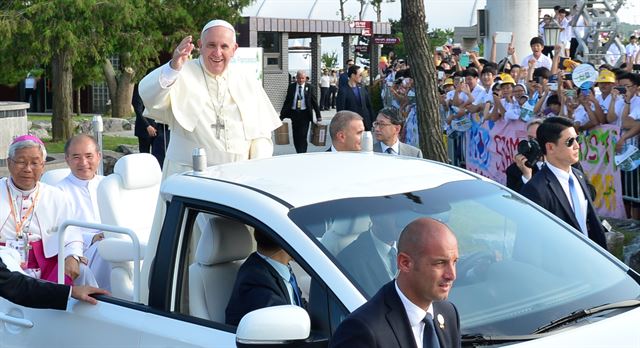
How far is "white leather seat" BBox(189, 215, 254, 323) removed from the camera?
455cm

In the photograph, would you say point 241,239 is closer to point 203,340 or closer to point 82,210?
point 203,340

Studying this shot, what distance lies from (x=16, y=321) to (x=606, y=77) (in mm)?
9168

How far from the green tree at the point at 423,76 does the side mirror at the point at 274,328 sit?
7.97m

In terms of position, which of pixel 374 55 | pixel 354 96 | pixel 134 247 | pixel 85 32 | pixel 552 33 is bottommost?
pixel 134 247

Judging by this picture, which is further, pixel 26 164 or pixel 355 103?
pixel 355 103

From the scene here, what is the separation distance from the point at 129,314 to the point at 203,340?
1.78ft

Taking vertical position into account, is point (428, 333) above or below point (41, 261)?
above

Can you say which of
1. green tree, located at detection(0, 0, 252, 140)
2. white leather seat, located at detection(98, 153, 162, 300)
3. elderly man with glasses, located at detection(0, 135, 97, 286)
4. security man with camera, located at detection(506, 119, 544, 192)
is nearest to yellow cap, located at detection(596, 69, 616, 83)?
security man with camera, located at detection(506, 119, 544, 192)

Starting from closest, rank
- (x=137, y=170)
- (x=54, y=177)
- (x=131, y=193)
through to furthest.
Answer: (x=137, y=170), (x=131, y=193), (x=54, y=177)

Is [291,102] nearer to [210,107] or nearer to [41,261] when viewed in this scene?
[210,107]

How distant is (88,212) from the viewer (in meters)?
6.96

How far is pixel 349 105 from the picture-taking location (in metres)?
21.4

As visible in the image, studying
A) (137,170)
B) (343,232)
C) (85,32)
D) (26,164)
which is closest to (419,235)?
(343,232)

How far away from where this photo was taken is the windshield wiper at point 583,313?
13.1 feet
